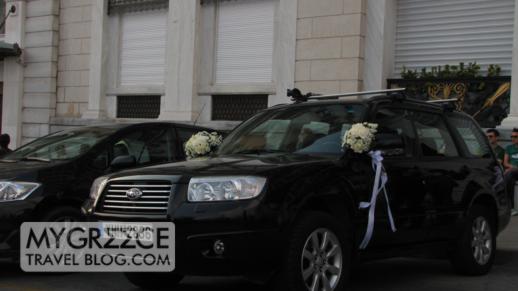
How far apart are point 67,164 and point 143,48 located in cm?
1099

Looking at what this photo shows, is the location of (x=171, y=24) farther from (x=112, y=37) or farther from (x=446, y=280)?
(x=446, y=280)

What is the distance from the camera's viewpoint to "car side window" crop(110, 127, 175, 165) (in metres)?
7.94

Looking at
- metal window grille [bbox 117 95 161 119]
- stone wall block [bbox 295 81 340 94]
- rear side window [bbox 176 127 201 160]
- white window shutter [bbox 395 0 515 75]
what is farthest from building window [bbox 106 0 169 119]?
rear side window [bbox 176 127 201 160]

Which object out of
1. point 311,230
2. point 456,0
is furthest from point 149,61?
point 311,230

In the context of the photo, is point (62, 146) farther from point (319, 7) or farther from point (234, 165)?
point (319, 7)

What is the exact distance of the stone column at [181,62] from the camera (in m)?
16.5

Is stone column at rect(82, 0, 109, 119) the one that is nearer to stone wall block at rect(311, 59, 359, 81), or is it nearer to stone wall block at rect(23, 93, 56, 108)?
stone wall block at rect(23, 93, 56, 108)

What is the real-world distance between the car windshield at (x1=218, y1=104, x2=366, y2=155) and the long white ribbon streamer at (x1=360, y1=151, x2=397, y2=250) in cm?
32

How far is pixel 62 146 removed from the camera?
8.02 metres

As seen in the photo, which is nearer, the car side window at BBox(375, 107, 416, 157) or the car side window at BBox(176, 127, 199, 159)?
the car side window at BBox(375, 107, 416, 157)

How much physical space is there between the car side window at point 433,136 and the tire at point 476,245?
0.69m

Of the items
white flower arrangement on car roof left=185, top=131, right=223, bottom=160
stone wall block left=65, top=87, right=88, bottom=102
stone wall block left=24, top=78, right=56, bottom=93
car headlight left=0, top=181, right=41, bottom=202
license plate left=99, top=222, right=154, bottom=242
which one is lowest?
license plate left=99, top=222, right=154, bottom=242

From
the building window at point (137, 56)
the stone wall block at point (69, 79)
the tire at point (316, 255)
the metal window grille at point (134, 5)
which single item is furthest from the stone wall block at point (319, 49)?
the tire at point (316, 255)

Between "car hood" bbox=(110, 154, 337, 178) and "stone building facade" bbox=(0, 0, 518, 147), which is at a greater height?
"stone building facade" bbox=(0, 0, 518, 147)
